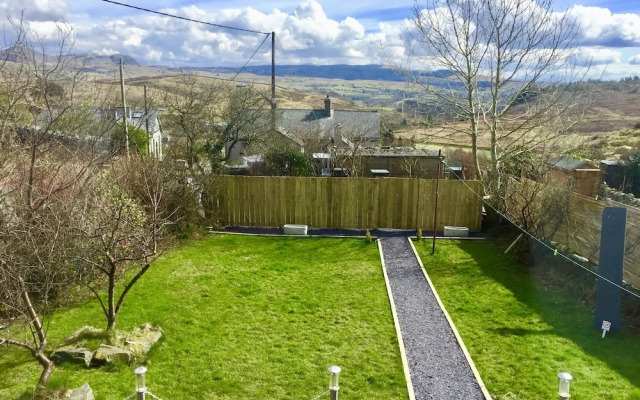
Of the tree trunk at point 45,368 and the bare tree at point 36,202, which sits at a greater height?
the bare tree at point 36,202

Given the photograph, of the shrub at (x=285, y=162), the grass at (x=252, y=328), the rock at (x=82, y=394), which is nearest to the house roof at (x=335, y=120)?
the shrub at (x=285, y=162)

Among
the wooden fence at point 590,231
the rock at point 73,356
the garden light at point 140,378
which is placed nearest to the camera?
the garden light at point 140,378

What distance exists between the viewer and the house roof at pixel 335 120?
31.7 meters

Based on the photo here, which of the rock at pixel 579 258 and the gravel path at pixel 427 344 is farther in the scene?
the rock at pixel 579 258

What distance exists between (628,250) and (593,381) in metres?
3.57

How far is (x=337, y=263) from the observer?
1114cm

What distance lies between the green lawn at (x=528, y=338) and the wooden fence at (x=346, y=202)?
316 centimetres

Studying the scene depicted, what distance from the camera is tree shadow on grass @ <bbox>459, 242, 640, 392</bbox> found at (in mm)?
6836

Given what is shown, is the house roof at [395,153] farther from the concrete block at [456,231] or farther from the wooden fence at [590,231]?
the wooden fence at [590,231]

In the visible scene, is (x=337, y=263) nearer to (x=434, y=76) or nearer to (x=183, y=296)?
(x=183, y=296)

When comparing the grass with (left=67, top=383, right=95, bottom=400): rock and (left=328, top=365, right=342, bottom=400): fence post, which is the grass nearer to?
(left=67, top=383, right=95, bottom=400): rock

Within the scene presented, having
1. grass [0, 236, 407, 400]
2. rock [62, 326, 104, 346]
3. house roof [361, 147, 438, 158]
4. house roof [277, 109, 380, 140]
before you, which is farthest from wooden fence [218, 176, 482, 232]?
house roof [277, 109, 380, 140]

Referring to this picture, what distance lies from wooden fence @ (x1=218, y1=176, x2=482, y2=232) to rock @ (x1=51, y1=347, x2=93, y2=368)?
26.6ft

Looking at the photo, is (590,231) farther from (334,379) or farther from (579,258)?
(334,379)
